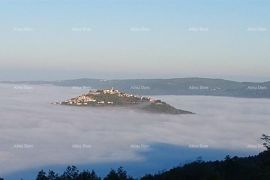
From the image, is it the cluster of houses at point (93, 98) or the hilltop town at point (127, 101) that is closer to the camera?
the cluster of houses at point (93, 98)

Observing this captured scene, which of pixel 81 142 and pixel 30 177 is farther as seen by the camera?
pixel 81 142

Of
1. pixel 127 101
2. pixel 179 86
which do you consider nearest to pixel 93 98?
pixel 127 101

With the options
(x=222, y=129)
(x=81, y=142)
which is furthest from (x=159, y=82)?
(x=81, y=142)

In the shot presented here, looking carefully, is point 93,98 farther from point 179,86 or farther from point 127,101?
point 179,86

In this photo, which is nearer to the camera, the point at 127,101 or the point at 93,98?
the point at 127,101

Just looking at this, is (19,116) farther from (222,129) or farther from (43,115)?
(222,129)

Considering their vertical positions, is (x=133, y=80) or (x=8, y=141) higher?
(x=133, y=80)

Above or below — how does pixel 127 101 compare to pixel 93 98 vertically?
below

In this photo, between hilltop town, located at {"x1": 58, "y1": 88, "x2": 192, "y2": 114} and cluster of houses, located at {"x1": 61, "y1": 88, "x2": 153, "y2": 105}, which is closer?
cluster of houses, located at {"x1": 61, "y1": 88, "x2": 153, "y2": 105}
